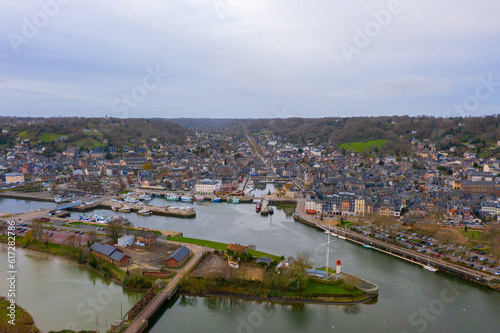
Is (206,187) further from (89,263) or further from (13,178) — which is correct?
(13,178)

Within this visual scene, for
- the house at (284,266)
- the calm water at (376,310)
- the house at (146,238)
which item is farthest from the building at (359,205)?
the house at (146,238)

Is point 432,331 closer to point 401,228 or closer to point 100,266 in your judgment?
point 401,228

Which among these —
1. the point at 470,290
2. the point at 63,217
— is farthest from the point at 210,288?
the point at 63,217

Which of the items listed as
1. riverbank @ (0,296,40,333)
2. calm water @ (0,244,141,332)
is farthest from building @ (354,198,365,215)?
riverbank @ (0,296,40,333)

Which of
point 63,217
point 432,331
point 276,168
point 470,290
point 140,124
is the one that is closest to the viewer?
point 432,331

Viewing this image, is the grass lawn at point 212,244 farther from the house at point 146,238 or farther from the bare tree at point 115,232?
the bare tree at point 115,232

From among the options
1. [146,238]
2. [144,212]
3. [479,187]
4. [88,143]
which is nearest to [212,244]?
[146,238]

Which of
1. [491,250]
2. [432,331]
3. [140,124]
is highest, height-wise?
[140,124]

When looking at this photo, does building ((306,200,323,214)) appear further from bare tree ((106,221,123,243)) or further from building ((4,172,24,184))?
building ((4,172,24,184))
